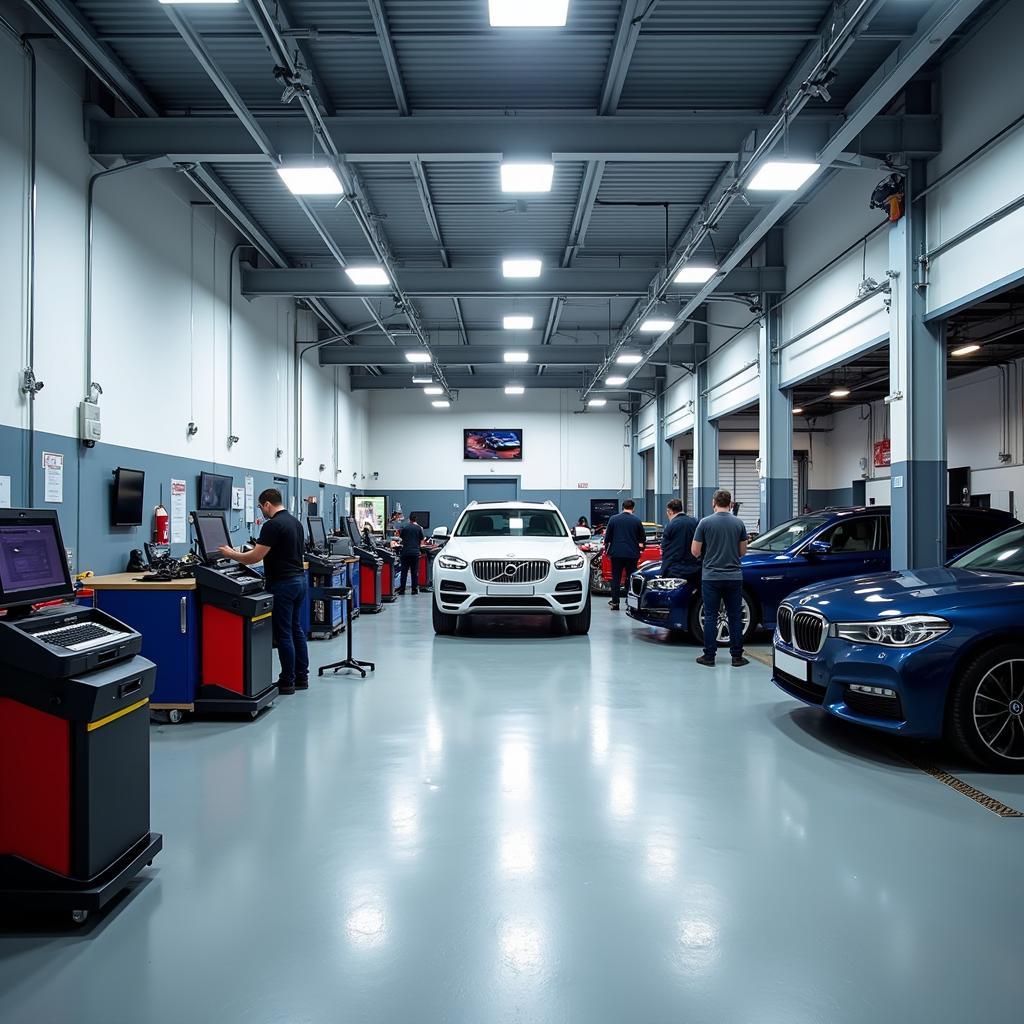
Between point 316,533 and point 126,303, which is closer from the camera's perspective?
point 126,303

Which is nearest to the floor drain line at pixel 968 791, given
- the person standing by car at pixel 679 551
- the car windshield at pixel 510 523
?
the person standing by car at pixel 679 551

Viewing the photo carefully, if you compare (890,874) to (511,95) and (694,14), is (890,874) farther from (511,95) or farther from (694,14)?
(511,95)

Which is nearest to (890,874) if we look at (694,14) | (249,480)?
(694,14)

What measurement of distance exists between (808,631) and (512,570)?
3746 millimetres

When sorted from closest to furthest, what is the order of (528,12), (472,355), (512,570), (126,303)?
1. (528,12)
2. (126,303)
3. (512,570)
4. (472,355)

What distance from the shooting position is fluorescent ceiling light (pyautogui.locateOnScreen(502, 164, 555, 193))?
7.23 meters

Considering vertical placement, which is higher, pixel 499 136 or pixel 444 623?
pixel 499 136

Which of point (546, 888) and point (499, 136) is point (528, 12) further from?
point (546, 888)

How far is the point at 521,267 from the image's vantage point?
10383 millimetres

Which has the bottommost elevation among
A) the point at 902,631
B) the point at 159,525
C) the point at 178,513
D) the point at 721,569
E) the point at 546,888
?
the point at 546,888

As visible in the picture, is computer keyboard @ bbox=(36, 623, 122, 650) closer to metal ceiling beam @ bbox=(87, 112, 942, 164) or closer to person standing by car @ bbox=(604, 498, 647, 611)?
metal ceiling beam @ bbox=(87, 112, 942, 164)

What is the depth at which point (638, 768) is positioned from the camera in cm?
399

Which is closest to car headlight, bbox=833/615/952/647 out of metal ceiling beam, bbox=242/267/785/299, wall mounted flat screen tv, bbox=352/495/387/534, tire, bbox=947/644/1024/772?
tire, bbox=947/644/1024/772

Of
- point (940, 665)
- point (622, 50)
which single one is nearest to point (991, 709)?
point (940, 665)
